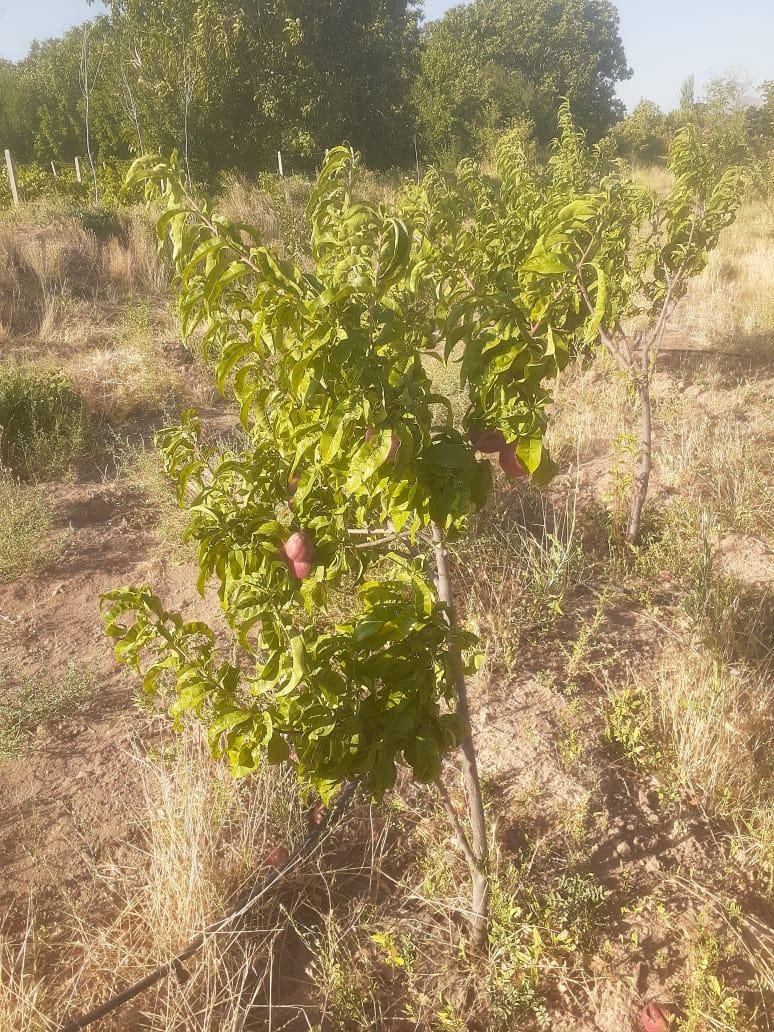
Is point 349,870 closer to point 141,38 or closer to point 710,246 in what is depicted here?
point 710,246

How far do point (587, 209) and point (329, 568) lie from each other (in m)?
0.86

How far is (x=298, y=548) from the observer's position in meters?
1.35

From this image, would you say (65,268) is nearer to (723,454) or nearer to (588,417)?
(588,417)

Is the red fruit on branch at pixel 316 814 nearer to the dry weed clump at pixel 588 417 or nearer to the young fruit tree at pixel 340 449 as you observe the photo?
the young fruit tree at pixel 340 449

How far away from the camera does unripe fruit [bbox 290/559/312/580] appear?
1354mm

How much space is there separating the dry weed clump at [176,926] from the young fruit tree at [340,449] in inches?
35.7

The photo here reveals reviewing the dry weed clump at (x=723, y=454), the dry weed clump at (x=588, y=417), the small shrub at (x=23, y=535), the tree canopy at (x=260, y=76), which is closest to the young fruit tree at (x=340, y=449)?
the small shrub at (x=23, y=535)

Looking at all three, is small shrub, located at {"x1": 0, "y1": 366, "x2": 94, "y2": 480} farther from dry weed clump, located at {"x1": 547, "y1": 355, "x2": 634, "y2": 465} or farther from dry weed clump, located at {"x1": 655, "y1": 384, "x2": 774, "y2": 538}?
dry weed clump, located at {"x1": 655, "y1": 384, "x2": 774, "y2": 538}

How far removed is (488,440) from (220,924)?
1.68m

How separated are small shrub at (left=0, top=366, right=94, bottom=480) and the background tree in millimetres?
15926

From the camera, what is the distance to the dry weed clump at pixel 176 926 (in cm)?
176

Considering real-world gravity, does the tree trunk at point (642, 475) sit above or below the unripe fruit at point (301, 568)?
below

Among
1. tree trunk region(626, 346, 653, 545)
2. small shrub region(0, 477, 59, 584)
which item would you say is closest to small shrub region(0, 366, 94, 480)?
small shrub region(0, 477, 59, 584)

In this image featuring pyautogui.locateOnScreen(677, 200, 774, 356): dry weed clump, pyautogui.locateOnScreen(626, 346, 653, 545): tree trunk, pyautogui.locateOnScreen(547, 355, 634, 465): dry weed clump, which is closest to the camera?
pyautogui.locateOnScreen(626, 346, 653, 545): tree trunk
